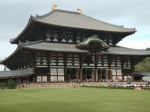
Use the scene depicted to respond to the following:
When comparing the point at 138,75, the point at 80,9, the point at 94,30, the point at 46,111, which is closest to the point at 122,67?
the point at 138,75

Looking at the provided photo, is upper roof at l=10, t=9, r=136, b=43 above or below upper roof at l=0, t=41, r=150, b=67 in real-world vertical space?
above

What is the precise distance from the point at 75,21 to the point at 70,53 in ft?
37.1

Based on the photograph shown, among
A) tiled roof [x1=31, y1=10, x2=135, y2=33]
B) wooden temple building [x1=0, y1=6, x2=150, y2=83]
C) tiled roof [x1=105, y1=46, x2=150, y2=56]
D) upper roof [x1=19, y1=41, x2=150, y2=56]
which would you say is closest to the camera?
upper roof [x1=19, y1=41, x2=150, y2=56]

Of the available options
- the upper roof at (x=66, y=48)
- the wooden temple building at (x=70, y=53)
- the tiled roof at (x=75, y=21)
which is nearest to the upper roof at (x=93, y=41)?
the wooden temple building at (x=70, y=53)

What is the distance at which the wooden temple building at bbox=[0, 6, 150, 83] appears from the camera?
165 feet

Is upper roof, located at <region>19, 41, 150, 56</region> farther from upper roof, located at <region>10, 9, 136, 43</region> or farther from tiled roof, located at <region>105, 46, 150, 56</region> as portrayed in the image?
upper roof, located at <region>10, 9, 136, 43</region>

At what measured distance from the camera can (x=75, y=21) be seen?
60.8 meters

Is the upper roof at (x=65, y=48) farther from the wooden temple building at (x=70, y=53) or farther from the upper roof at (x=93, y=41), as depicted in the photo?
the upper roof at (x=93, y=41)

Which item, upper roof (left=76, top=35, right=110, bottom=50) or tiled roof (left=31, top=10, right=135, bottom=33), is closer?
upper roof (left=76, top=35, right=110, bottom=50)

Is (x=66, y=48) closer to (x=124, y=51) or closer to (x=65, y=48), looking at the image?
(x=65, y=48)

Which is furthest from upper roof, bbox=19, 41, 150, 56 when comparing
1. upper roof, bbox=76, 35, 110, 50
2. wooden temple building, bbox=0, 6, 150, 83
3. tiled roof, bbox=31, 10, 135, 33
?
tiled roof, bbox=31, 10, 135, 33

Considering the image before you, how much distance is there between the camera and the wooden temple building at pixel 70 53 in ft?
165

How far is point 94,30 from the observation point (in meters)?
57.4

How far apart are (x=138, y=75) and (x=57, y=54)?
2120 centimetres
